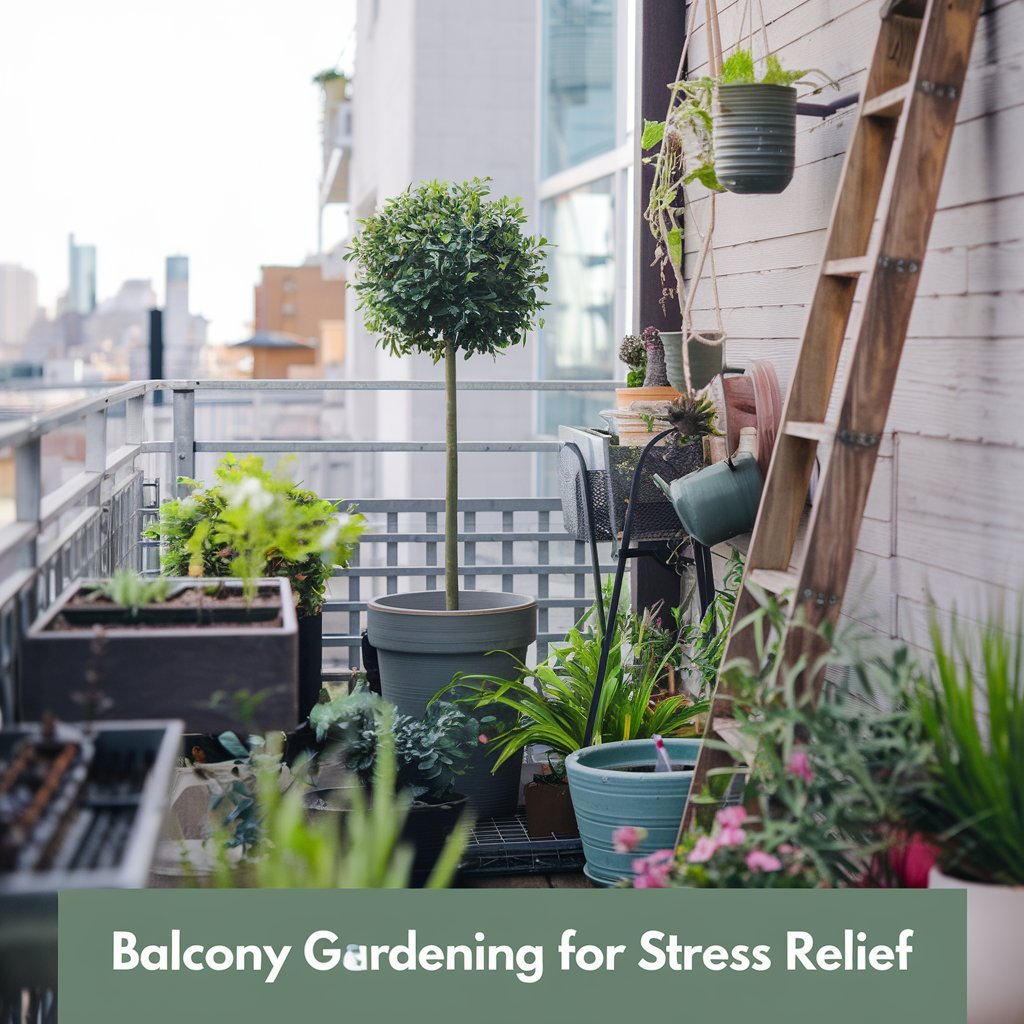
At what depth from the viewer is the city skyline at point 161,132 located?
695cm

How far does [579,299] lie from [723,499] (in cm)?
337

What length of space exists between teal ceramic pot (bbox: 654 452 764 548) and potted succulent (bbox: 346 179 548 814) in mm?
727

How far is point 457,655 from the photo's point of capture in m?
3.16

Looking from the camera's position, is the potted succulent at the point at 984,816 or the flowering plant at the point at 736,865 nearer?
the potted succulent at the point at 984,816

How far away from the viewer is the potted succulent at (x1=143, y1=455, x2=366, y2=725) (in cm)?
211

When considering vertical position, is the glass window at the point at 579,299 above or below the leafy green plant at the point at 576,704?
above

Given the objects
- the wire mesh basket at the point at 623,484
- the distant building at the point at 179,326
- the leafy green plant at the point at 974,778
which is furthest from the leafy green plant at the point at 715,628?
the distant building at the point at 179,326

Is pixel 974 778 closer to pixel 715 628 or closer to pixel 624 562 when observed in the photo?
pixel 624 562

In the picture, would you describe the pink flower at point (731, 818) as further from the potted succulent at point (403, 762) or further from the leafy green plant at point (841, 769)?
the potted succulent at point (403, 762)

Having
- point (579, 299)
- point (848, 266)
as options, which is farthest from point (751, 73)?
point (579, 299)

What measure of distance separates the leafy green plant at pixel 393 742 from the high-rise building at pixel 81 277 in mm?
7129

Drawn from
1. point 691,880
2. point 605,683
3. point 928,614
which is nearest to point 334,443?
point 605,683

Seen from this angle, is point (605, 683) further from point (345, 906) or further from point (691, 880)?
point (345, 906)

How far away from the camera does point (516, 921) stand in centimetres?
157
